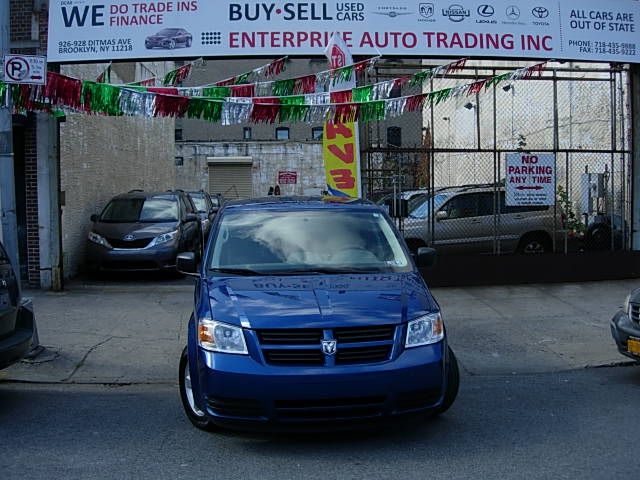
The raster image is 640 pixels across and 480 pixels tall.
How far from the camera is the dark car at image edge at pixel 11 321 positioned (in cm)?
586

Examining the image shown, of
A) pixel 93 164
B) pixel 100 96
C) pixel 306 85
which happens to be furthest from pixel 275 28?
pixel 93 164

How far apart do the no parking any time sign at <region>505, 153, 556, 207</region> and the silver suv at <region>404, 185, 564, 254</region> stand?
13.3 inches

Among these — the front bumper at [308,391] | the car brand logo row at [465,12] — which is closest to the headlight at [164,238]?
the car brand logo row at [465,12]

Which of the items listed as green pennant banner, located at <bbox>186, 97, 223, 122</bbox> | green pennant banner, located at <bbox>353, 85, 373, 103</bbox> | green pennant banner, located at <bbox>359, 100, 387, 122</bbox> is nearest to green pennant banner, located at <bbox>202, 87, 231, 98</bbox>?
green pennant banner, located at <bbox>186, 97, 223, 122</bbox>

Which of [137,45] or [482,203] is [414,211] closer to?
[482,203]

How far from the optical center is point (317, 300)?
498 cm

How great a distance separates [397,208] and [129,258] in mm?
4920

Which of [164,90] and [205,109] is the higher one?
[164,90]

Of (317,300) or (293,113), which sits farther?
(293,113)

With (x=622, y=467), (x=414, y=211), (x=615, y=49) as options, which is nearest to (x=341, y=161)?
(x=414, y=211)

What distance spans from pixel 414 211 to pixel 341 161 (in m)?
2.34

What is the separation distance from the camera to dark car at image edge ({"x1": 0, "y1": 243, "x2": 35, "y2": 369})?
5859 millimetres

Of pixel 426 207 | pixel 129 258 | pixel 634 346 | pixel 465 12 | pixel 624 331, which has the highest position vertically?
pixel 465 12

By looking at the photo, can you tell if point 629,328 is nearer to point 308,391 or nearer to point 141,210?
point 308,391
